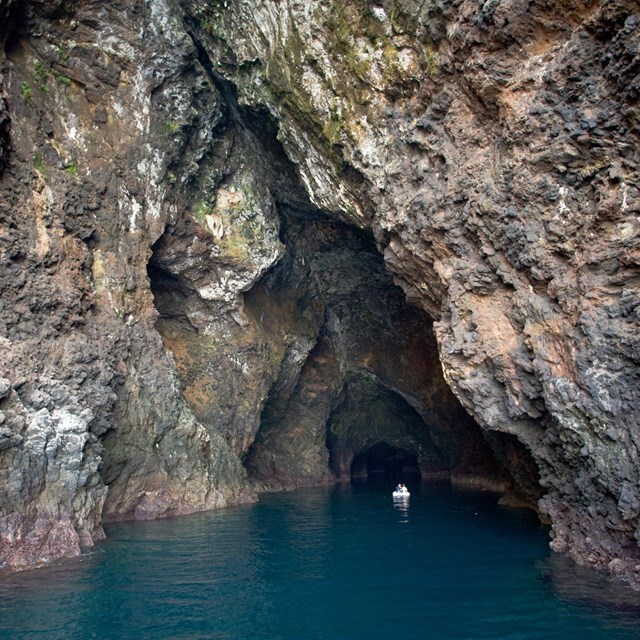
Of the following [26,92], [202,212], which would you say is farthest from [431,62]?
[26,92]

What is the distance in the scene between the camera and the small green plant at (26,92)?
62.1ft

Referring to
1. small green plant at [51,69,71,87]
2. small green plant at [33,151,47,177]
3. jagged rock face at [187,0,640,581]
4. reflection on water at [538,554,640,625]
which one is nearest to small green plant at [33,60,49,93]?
small green plant at [51,69,71,87]

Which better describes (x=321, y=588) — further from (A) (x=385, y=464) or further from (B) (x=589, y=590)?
(A) (x=385, y=464)

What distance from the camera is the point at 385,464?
153 ft

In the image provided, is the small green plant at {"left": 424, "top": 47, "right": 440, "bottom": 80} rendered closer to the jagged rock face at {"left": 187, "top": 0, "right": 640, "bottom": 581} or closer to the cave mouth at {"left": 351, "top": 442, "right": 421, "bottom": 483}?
the jagged rock face at {"left": 187, "top": 0, "right": 640, "bottom": 581}

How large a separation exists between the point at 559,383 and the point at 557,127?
5279 mm

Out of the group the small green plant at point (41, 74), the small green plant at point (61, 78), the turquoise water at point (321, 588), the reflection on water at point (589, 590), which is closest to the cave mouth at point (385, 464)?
the turquoise water at point (321, 588)

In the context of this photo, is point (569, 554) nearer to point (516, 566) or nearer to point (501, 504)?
point (516, 566)

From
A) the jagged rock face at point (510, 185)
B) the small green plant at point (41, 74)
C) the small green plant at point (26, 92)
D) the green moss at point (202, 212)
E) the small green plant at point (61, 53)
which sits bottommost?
the jagged rock face at point (510, 185)

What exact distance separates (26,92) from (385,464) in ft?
116

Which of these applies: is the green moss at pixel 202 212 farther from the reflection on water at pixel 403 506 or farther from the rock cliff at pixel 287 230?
the reflection on water at pixel 403 506

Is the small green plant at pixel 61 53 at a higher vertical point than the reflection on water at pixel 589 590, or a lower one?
higher

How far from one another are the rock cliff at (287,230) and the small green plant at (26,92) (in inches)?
2.9

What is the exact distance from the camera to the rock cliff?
41.0ft
